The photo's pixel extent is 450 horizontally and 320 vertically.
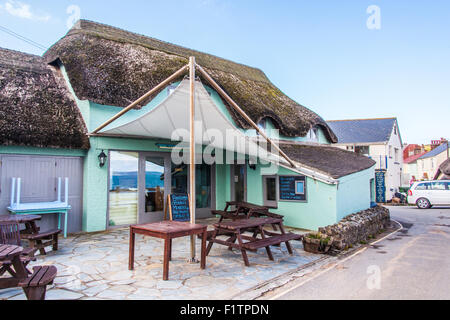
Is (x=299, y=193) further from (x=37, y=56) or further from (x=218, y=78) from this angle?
(x=37, y=56)

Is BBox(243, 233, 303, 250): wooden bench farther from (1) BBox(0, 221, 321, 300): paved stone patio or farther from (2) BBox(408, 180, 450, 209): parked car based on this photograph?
(2) BBox(408, 180, 450, 209): parked car

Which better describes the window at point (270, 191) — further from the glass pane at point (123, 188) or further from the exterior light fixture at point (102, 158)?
the exterior light fixture at point (102, 158)

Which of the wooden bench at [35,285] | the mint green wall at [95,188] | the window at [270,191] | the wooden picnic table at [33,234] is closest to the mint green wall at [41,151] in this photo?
the mint green wall at [95,188]

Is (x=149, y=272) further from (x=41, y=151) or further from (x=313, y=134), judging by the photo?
(x=313, y=134)

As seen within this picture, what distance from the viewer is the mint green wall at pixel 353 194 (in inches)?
330

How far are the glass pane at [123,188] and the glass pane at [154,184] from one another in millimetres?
333

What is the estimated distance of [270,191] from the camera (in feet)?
31.6

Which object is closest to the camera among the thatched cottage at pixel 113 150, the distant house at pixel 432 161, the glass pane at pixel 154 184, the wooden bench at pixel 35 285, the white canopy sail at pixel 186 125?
the wooden bench at pixel 35 285

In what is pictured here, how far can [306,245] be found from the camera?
20.6ft

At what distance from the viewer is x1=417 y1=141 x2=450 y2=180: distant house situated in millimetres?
32875

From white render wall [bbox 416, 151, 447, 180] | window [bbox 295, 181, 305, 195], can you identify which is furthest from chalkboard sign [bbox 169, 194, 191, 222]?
white render wall [bbox 416, 151, 447, 180]

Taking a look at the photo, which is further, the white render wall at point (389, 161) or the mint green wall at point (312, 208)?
the white render wall at point (389, 161)

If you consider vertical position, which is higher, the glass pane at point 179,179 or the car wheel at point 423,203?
the glass pane at point 179,179
